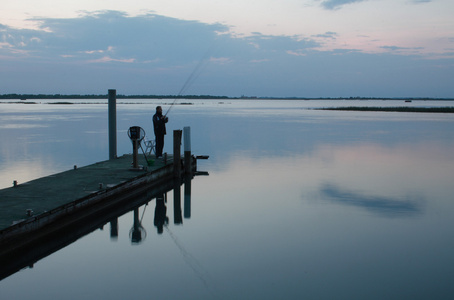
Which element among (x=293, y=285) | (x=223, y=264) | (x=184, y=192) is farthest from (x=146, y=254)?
(x=184, y=192)

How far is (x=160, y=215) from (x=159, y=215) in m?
0.03

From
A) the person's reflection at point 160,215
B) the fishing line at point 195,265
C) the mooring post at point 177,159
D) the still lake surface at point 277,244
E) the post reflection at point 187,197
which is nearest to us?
the still lake surface at point 277,244

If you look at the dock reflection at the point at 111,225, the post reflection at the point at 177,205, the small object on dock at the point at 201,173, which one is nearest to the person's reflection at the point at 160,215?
the dock reflection at the point at 111,225

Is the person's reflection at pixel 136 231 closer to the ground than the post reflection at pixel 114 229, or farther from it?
closer to the ground

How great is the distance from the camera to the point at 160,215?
36.8 feet

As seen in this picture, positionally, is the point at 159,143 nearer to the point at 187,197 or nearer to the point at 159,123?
the point at 159,123

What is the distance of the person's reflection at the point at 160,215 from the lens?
1022 centimetres

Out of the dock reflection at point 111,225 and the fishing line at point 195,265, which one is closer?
the fishing line at point 195,265

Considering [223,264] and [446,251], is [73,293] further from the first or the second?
[446,251]

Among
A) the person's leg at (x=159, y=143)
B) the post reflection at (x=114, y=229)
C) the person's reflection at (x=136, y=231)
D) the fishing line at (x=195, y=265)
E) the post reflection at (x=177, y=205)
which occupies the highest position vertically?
the person's leg at (x=159, y=143)

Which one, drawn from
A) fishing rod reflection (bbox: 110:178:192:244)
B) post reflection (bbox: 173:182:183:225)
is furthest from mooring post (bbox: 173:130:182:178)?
fishing rod reflection (bbox: 110:178:192:244)

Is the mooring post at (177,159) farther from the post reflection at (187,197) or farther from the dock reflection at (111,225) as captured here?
the post reflection at (187,197)

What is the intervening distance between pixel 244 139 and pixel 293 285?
23.4 meters

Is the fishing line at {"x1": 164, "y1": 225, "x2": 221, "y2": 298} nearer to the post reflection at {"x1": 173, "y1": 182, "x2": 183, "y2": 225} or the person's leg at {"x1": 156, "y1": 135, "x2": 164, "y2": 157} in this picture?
the post reflection at {"x1": 173, "y1": 182, "x2": 183, "y2": 225}
